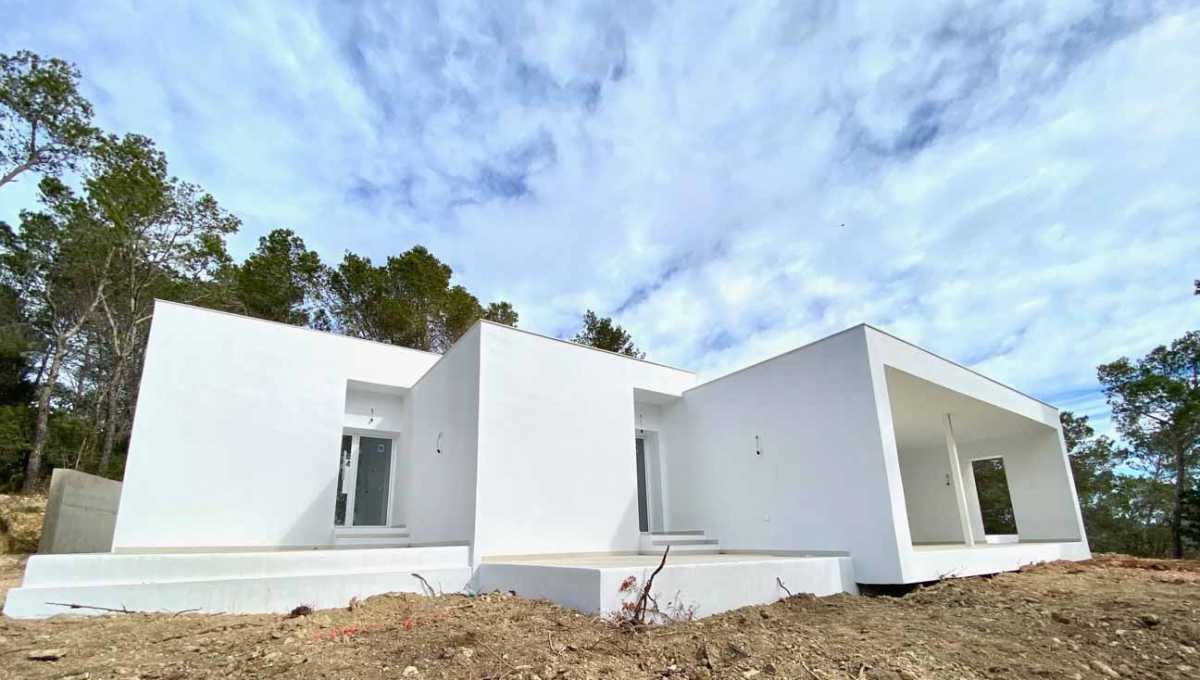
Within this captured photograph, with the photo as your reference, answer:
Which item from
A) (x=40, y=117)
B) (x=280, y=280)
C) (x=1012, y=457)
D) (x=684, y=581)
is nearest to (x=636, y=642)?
(x=684, y=581)

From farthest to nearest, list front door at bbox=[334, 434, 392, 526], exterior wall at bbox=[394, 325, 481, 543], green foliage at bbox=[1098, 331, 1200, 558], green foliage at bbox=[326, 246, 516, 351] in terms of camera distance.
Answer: green foliage at bbox=[326, 246, 516, 351]
green foliage at bbox=[1098, 331, 1200, 558]
front door at bbox=[334, 434, 392, 526]
exterior wall at bbox=[394, 325, 481, 543]

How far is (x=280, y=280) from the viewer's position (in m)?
16.0

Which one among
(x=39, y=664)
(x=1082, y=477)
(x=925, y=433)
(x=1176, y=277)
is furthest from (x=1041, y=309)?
(x=39, y=664)

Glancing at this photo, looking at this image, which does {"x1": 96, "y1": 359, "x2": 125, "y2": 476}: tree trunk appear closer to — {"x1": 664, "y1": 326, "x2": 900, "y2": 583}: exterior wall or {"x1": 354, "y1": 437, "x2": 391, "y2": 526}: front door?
{"x1": 354, "y1": 437, "x2": 391, "y2": 526}: front door

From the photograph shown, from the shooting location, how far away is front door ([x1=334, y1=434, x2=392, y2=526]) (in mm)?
9227

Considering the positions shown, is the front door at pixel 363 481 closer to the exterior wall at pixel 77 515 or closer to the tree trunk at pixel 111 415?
the exterior wall at pixel 77 515

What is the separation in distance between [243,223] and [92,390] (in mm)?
7043

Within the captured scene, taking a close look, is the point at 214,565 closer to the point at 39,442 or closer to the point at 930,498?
the point at 39,442

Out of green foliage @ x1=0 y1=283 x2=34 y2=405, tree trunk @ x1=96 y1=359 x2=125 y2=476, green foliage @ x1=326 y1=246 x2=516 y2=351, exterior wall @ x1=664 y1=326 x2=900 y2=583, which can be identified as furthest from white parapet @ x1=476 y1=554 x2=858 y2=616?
green foliage @ x1=0 y1=283 x2=34 y2=405

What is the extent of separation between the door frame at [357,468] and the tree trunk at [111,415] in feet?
29.9

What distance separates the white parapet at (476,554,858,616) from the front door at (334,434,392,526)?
4.13 m

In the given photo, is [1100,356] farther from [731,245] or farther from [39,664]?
[39,664]

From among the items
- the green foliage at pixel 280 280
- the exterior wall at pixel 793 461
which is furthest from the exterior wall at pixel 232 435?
the green foliage at pixel 280 280

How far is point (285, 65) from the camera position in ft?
→ 24.5
